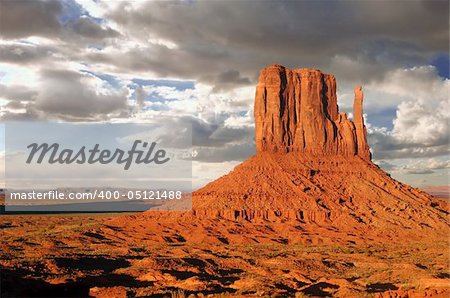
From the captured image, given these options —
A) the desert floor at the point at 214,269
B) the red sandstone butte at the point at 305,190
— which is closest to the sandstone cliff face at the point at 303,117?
the red sandstone butte at the point at 305,190

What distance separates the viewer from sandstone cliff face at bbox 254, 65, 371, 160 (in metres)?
105

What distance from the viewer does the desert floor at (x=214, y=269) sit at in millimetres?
27531

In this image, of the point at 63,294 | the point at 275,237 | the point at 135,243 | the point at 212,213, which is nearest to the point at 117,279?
the point at 63,294

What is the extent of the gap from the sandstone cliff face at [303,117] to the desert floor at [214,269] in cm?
3798

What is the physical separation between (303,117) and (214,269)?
70032 millimetres

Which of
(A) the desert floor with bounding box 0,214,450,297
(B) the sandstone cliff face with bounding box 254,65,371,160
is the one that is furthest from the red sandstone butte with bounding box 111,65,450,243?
(A) the desert floor with bounding box 0,214,450,297

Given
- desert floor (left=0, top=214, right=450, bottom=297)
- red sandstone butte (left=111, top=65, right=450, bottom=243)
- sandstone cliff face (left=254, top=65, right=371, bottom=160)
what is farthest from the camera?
sandstone cliff face (left=254, top=65, right=371, bottom=160)

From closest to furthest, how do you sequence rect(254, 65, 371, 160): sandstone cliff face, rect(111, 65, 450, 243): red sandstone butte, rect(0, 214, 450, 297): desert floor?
rect(0, 214, 450, 297): desert floor < rect(111, 65, 450, 243): red sandstone butte < rect(254, 65, 371, 160): sandstone cliff face

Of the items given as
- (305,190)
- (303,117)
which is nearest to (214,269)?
(305,190)

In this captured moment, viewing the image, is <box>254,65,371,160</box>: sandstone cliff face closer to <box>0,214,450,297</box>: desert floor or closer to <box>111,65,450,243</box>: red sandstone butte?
<box>111,65,450,243</box>: red sandstone butte

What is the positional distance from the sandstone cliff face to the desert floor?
1495 inches

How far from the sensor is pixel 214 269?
1700 inches

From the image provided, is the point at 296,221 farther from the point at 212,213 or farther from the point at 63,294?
the point at 63,294

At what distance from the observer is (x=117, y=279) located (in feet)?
114
